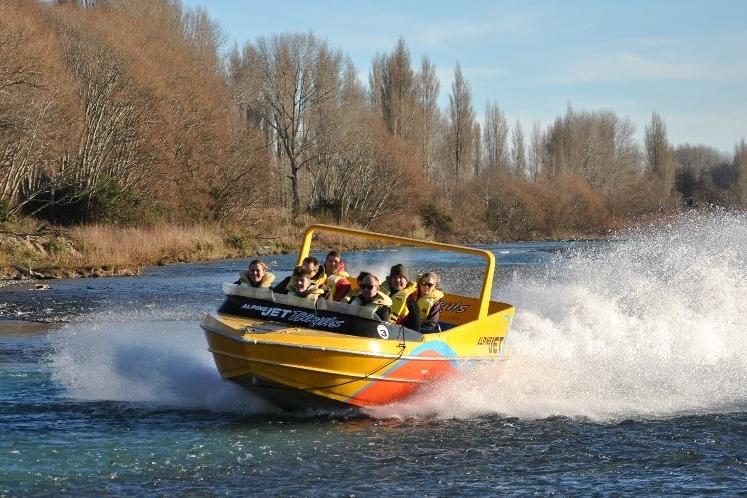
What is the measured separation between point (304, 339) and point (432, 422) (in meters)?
2.03

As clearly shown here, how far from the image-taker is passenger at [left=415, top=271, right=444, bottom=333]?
1256 centimetres

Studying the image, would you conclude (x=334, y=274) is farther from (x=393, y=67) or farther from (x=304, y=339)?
(x=393, y=67)

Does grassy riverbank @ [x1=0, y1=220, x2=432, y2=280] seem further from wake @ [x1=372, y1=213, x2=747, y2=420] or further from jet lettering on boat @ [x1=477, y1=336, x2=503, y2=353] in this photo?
jet lettering on boat @ [x1=477, y1=336, x2=503, y2=353]

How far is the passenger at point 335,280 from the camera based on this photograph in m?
13.1

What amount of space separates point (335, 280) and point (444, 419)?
8.10 feet

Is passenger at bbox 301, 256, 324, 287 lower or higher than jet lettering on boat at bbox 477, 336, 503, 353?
higher

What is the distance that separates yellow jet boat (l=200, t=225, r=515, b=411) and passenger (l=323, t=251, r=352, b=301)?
930mm

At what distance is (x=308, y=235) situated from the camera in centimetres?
1482

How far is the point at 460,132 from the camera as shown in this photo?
8594 cm

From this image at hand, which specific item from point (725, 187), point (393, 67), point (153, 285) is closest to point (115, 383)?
point (153, 285)

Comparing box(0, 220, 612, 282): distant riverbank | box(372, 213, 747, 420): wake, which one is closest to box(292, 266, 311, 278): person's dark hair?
box(372, 213, 747, 420): wake

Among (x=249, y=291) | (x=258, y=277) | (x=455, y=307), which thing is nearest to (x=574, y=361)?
(x=455, y=307)

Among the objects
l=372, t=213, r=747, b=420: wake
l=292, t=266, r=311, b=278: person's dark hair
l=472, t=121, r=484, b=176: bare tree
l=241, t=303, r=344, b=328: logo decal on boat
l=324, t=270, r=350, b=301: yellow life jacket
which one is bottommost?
l=372, t=213, r=747, b=420: wake

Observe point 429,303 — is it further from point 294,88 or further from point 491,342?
point 294,88
